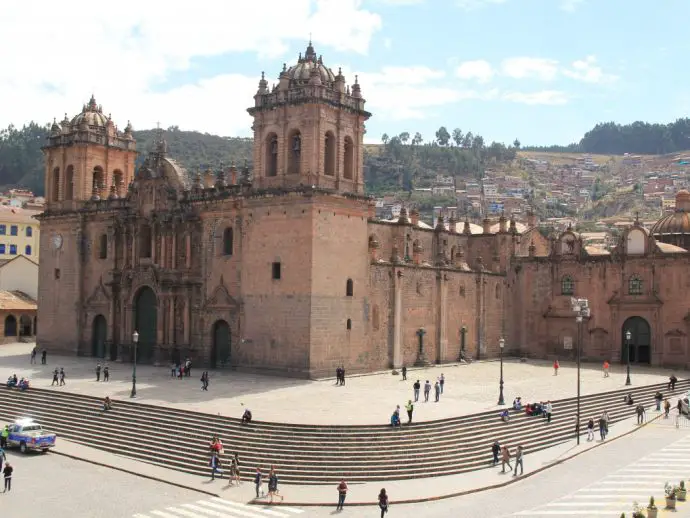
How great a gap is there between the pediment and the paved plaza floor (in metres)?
3.73

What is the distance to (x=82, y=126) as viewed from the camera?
55.2m

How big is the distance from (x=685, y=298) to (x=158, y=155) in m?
34.8

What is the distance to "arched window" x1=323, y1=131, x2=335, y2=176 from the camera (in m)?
43.5

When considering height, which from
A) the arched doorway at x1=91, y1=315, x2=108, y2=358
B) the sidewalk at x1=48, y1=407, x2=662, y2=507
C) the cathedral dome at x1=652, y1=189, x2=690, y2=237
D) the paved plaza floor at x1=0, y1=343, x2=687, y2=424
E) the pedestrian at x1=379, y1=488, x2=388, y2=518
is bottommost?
the sidewalk at x1=48, y1=407, x2=662, y2=507

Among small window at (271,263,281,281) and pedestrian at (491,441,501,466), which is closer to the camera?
pedestrian at (491,441,501,466)

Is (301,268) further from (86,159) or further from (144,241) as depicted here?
(86,159)

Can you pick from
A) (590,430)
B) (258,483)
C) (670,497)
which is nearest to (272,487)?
(258,483)

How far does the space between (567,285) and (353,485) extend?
35.7 metres

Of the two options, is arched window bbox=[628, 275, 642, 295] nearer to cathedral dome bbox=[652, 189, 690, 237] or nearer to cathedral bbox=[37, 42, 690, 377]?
cathedral bbox=[37, 42, 690, 377]

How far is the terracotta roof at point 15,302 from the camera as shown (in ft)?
205

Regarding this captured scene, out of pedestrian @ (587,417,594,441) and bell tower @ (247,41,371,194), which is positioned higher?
bell tower @ (247,41,371,194)

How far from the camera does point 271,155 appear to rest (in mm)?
44375

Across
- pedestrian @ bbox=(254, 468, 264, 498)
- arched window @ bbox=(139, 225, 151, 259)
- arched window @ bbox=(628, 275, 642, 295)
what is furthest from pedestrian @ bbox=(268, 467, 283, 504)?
arched window @ bbox=(628, 275, 642, 295)

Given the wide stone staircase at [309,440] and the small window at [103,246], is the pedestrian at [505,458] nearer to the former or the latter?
the wide stone staircase at [309,440]
